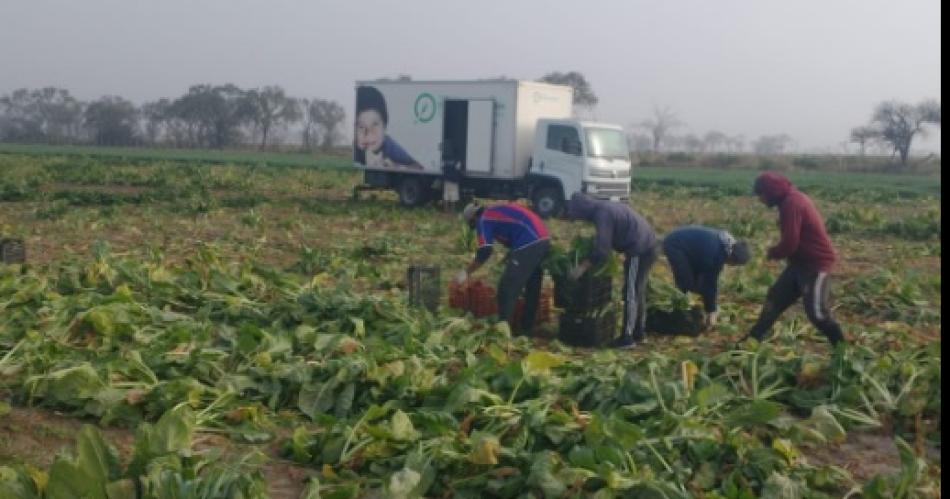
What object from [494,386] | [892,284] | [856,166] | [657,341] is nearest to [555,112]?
[892,284]

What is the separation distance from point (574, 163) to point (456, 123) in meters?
3.28

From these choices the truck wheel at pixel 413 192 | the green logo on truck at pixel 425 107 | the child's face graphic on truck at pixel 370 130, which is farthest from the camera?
the child's face graphic on truck at pixel 370 130

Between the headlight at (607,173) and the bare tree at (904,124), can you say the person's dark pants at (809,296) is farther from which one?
the bare tree at (904,124)

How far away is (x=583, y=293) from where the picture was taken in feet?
27.4

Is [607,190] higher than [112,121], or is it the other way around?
[112,121]

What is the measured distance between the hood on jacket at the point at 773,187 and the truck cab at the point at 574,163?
39.3 feet

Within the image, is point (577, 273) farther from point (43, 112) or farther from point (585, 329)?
point (43, 112)

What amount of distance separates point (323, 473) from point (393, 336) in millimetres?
2583

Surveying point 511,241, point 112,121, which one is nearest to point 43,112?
point 112,121

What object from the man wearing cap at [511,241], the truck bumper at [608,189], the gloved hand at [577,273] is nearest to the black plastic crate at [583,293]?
the gloved hand at [577,273]

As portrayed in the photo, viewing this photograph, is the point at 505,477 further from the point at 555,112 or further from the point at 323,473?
the point at 555,112

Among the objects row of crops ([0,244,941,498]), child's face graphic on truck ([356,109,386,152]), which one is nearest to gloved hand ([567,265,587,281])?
row of crops ([0,244,941,498])

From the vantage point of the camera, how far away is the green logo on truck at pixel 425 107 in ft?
71.4

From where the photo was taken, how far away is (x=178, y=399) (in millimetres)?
5492
